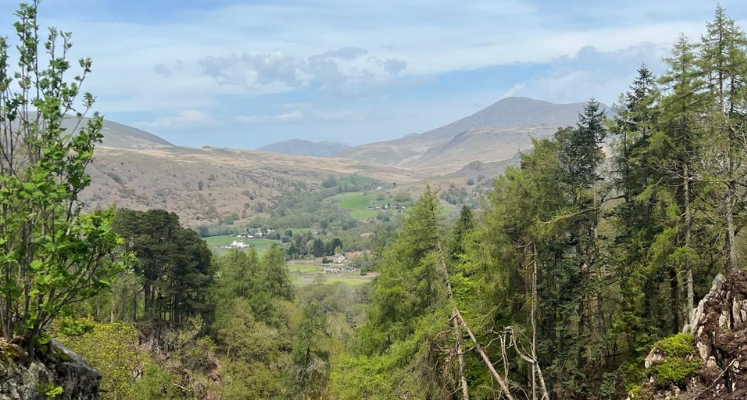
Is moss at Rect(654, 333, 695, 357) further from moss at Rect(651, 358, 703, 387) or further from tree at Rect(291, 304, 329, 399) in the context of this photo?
tree at Rect(291, 304, 329, 399)

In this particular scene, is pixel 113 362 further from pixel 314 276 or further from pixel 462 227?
pixel 314 276

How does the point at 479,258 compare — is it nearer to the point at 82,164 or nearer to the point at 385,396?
the point at 385,396

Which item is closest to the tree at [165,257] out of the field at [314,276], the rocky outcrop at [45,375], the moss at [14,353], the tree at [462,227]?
the tree at [462,227]

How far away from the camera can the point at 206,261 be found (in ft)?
154

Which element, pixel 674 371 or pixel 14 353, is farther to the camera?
pixel 674 371

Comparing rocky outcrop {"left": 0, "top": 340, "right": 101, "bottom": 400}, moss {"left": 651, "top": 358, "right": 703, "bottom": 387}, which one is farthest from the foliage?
moss {"left": 651, "top": 358, "right": 703, "bottom": 387}

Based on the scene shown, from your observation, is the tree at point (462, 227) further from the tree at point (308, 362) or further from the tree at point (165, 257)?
the tree at point (165, 257)

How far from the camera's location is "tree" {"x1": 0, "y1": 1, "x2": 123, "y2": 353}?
816 cm

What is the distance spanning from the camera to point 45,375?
28.9 feet

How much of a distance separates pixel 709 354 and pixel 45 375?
53.5 ft

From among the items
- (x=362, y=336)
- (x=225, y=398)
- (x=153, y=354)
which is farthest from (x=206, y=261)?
(x=362, y=336)

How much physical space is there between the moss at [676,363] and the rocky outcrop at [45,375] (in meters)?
15.2

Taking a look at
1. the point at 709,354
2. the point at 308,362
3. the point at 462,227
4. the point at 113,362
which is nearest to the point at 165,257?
the point at 308,362

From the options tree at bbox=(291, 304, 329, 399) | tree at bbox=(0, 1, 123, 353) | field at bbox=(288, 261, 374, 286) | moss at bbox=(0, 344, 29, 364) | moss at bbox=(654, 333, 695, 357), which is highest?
tree at bbox=(0, 1, 123, 353)
